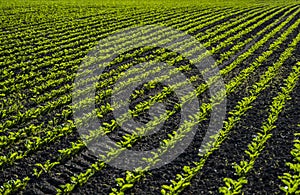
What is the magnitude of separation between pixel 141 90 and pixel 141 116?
1386 millimetres

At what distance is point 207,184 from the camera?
5.60 meters

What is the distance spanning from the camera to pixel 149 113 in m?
7.89

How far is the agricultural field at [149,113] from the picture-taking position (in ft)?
18.8

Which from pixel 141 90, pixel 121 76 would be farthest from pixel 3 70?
pixel 141 90

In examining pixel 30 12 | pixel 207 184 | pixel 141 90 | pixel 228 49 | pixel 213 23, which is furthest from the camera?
pixel 30 12

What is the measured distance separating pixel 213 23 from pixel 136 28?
4039 millimetres

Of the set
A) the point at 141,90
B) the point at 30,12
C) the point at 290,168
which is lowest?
the point at 290,168

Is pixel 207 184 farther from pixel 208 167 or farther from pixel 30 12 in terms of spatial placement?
pixel 30 12

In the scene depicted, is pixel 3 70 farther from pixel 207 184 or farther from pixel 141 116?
pixel 207 184

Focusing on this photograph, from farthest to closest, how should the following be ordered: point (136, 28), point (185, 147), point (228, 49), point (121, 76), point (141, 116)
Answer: point (136, 28) < point (228, 49) < point (121, 76) < point (141, 116) < point (185, 147)

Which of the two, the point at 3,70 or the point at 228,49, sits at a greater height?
the point at 3,70

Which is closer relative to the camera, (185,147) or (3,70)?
(185,147)

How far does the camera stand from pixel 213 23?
18203 millimetres

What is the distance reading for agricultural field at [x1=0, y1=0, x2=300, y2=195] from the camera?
573 centimetres
